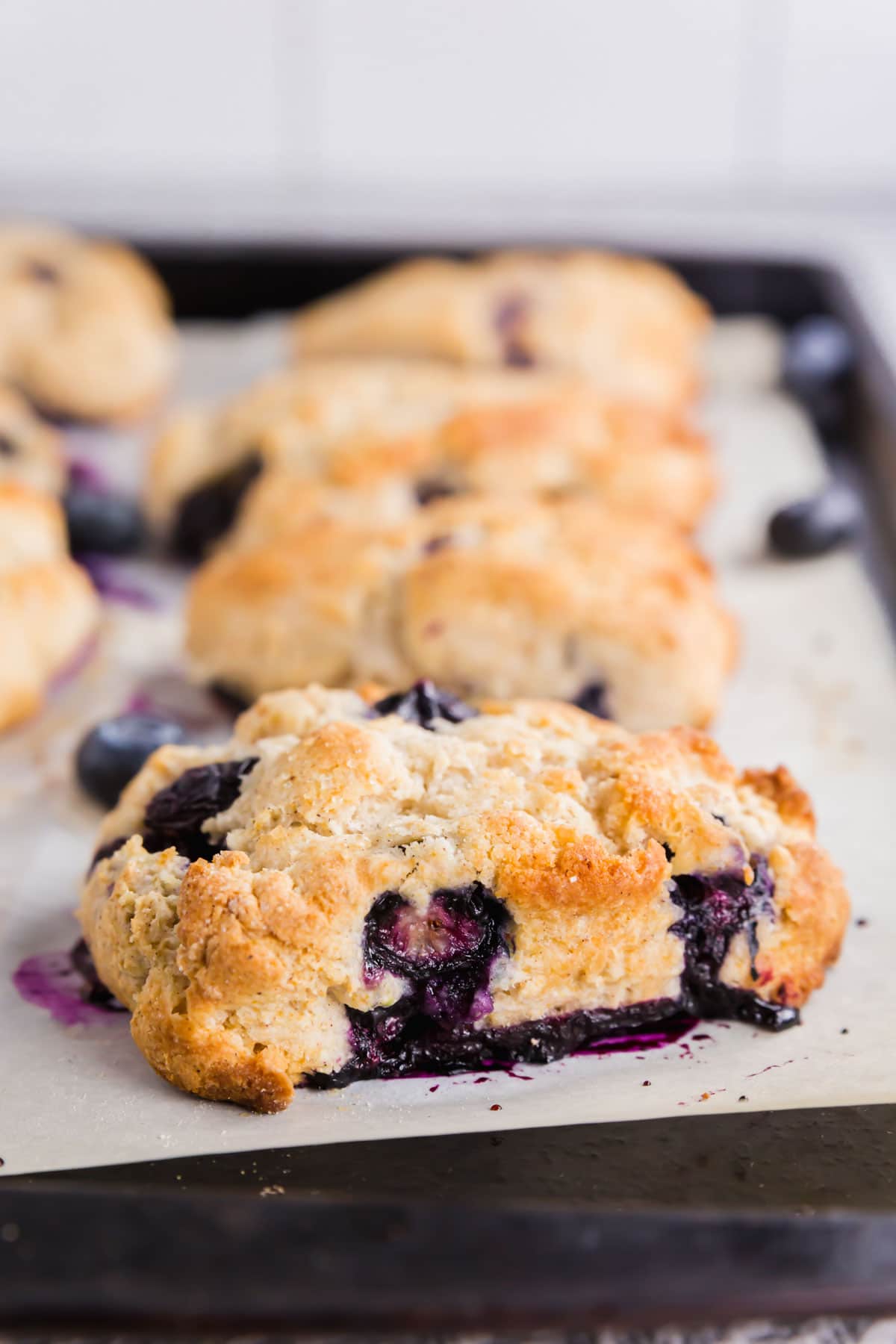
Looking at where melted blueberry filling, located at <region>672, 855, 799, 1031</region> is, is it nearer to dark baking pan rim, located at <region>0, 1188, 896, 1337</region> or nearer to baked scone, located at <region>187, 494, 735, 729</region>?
dark baking pan rim, located at <region>0, 1188, 896, 1337</region>

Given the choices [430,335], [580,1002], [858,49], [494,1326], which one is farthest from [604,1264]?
[858,49]

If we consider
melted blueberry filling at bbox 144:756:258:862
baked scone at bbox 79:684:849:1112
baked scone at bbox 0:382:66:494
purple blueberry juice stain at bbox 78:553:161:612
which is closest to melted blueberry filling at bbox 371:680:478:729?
baked scone at bbox 79:684:849:1112

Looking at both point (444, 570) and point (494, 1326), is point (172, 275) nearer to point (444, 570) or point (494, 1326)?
Answer: point (444, 570)

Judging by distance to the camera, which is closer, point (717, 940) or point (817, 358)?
point (717, 940)

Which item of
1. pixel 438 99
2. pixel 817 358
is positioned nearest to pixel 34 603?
pixel 817 358

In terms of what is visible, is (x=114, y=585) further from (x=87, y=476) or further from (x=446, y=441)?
(x=446, y=441)

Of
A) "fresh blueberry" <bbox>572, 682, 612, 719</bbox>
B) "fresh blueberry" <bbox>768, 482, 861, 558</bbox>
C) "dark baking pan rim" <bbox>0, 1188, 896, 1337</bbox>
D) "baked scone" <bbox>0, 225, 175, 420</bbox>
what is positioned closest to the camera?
"dark baking pan rim" <bbox>0, 1188, 896, 1337</bbox>
